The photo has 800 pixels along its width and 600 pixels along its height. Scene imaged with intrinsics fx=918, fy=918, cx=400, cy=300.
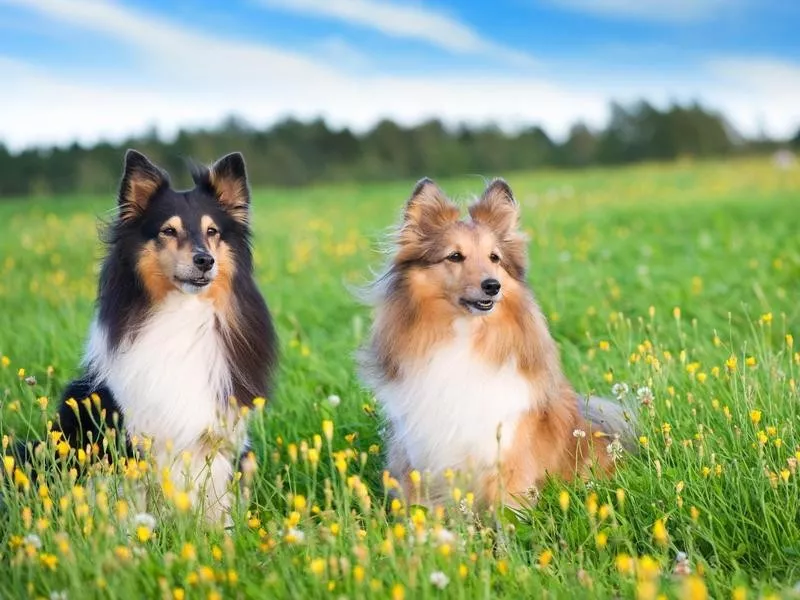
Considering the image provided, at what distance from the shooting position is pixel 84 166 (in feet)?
94.0

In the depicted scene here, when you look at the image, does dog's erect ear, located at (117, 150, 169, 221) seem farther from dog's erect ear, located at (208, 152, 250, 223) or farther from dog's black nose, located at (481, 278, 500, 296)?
dog's black nose, located at (481, 278, 500, 296)

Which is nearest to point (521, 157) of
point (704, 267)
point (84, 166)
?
point (84, 166)

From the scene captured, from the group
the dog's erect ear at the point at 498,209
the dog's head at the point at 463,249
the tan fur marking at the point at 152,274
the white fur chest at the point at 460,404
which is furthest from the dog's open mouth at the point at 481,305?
the tan fur marking at the point at 152,274

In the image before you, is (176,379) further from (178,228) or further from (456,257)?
(456,257)

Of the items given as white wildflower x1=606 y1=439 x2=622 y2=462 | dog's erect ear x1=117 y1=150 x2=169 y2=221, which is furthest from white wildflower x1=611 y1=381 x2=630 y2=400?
dog's erect ear x1=117 y1=150 x2=169 y2=221

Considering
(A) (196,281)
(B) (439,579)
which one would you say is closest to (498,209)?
(A) (196,281)

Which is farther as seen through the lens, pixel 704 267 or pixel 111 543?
pixel 704 267

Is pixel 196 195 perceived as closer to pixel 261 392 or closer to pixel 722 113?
Answer: pixel 261 392

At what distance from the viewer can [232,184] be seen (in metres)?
4.66

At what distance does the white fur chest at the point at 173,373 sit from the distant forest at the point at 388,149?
22.2 m

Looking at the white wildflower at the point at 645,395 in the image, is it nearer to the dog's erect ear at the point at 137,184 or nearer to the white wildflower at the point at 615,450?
the white wildflower at the point at 615,450

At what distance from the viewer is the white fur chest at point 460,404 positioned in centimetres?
417

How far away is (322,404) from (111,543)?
7.41 ft

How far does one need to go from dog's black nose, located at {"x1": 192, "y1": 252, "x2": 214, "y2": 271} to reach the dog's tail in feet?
6.22
